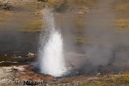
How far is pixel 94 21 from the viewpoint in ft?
149

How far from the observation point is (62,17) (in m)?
51.5

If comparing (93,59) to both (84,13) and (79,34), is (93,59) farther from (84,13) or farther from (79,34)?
(84,13)

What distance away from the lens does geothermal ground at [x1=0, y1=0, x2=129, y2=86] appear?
15.5 metres

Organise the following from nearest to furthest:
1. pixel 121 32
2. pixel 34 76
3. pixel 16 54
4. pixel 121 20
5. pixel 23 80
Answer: pixel 23 80 < pixel 34 76 < pixel 16 54 < pixel 121 32 < pixel 121 20

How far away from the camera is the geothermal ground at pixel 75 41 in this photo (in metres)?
15.5

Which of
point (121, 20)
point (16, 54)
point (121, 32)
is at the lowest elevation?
point (16, 54)

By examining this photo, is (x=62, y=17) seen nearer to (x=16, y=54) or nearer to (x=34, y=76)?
(x=16, y=54)

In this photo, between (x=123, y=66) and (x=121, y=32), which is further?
(x=121, y=32)

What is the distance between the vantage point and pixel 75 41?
32594mm

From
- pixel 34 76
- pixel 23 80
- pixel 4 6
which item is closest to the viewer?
pixel 23 80

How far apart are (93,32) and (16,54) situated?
58.1ft

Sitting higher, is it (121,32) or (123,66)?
(121,32)

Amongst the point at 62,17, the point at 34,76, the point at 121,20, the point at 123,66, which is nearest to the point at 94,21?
the point at 121,20

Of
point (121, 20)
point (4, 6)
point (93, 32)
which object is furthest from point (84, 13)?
point (4, 6)
